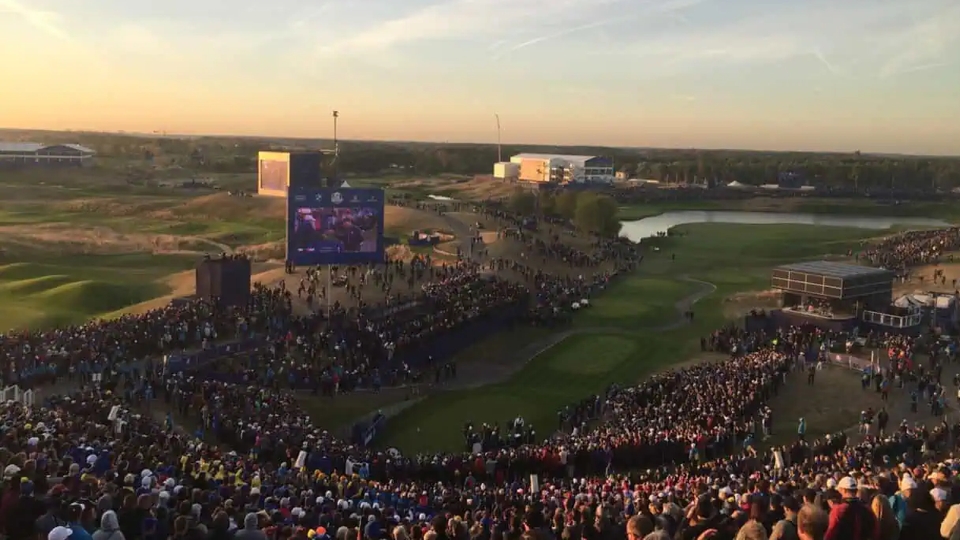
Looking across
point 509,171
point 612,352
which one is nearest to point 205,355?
point 612,352

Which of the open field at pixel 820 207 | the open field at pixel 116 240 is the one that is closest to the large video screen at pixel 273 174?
the open field at pixel 116 240

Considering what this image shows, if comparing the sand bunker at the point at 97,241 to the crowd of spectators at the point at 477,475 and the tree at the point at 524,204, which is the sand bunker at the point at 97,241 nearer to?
the tree at the point at 524,204

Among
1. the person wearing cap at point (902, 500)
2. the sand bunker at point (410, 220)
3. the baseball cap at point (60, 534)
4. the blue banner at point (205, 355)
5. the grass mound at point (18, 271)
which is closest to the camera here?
the baseball cap at point (60, 534)

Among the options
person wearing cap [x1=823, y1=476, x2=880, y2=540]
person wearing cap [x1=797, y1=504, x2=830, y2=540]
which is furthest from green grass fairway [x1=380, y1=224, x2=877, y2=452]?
person wearing cap [x1=797, y1=504, x2=830, y2=540]

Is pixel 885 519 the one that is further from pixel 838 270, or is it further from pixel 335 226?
pixel 838 270

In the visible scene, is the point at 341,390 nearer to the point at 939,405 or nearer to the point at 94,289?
the point at 939,405

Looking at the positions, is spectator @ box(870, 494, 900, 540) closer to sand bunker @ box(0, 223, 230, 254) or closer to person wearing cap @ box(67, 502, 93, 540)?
person wearing cap @ box(67, 502, 93, 540)

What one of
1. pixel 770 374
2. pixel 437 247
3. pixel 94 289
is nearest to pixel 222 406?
pixel 770 374
